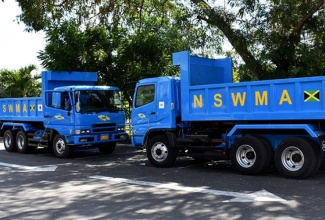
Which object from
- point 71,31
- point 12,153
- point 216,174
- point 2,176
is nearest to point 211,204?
point 216,174

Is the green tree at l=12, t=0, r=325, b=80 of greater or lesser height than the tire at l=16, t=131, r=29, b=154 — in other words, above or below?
above

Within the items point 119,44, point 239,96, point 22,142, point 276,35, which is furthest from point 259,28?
point 22,142

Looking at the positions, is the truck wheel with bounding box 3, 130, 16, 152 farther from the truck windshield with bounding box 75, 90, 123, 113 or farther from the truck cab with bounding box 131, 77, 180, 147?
the truck cab with bounding box 131, 77, 180, 147

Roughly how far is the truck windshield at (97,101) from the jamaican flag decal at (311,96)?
7383mm

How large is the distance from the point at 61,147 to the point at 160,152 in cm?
434

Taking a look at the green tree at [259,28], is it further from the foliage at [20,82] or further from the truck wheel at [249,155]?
the foliage at [20,82]

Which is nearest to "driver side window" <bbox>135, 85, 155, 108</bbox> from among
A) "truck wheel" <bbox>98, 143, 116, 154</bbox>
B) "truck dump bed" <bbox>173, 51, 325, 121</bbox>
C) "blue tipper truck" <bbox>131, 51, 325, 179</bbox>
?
"blue tipper truck" <bbox>131, 51, 325, 179</bbox>

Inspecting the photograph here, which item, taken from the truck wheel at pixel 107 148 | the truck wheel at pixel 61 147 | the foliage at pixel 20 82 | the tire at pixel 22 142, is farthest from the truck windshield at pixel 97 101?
the foliage at pixel 20 82

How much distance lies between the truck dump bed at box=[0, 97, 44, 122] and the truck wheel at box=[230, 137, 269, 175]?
8.09 metres

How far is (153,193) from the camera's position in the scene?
8250 millimetres

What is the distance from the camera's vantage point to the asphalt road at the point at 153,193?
665cm

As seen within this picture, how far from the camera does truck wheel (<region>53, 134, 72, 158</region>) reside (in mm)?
14211

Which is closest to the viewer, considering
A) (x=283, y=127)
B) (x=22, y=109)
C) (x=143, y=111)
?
(x=283, y=127)

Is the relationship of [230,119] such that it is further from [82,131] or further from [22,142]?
[22,142]
